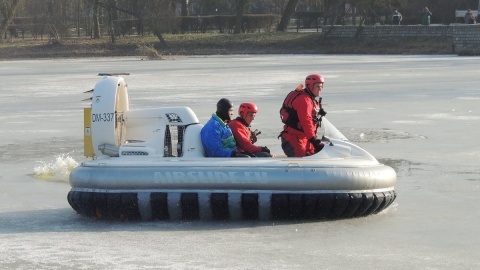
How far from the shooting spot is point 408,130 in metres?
12.3

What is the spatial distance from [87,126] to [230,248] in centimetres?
225

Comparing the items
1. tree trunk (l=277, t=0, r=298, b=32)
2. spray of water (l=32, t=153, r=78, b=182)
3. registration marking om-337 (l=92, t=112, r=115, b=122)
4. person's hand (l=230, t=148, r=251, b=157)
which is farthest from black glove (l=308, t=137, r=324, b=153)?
tree trunk (l=277, t=0, r=298, b=32)

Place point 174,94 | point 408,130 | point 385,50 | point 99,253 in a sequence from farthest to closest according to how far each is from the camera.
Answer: point 385,50 < point 174,94 < point 408,130 < point 99,253

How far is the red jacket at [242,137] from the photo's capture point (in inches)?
303

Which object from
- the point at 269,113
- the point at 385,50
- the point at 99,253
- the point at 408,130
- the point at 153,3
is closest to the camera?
the point at 99,253

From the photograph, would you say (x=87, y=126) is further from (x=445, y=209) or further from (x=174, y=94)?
(x=174, y=94)

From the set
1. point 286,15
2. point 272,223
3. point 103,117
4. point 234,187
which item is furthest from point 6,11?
point 272,223

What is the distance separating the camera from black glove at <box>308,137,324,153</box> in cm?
770

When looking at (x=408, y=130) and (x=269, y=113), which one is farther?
(x=269, y=113)

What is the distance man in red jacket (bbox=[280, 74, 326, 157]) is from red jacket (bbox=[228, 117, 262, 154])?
1.00 feet

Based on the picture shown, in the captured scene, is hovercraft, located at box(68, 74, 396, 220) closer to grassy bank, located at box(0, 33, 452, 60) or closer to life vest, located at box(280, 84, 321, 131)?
life vest, located at box(280, 84, 321, 131)

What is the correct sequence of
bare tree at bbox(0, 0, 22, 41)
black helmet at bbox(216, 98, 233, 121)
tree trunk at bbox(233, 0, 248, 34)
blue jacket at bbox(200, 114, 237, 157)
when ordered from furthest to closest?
tree trunk at bbox(233, 0, 248, 34), bare tree at bbox(0, 0, 22, 41), black helmet at bbox(216, 98, 233, 121), blue jacket at bbox(200, 114, 237, 157)

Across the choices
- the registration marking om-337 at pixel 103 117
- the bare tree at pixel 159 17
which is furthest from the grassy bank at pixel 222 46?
the registration marking om-337 at pixel 103 117

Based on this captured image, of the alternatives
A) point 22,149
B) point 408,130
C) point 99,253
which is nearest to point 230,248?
point 99,253
